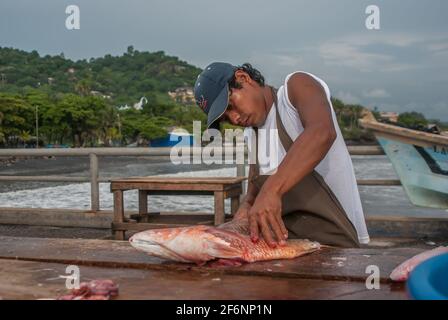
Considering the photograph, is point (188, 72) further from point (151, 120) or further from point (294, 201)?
point (294, 201)

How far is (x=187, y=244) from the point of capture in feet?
7.07

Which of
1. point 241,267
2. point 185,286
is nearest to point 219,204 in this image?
point 241,267

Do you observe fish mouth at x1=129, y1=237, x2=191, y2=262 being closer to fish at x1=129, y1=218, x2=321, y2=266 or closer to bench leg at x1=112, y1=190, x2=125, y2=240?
fish at x1=129, y1=218, x2=321, y2=266

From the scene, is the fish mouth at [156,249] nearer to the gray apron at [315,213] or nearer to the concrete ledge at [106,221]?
the gray apron at [315,213]

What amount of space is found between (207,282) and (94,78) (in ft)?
417

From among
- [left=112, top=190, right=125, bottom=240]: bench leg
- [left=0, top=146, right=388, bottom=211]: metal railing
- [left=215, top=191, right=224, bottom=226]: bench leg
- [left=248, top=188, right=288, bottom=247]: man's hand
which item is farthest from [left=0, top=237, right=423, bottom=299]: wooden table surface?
[left=0, top=146, right=388, bottom=211]: metal railing

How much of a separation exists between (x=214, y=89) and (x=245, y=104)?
16 centimetres

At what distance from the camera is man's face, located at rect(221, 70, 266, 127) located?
2.48m

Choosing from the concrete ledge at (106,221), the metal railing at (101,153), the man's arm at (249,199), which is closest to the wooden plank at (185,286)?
the man's arm at (249,199)

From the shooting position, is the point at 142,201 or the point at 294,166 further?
the point at 142,201

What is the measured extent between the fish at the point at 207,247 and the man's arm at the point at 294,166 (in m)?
0.05

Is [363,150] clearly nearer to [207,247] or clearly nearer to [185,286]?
[207,247]

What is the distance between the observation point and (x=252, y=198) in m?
2.95
